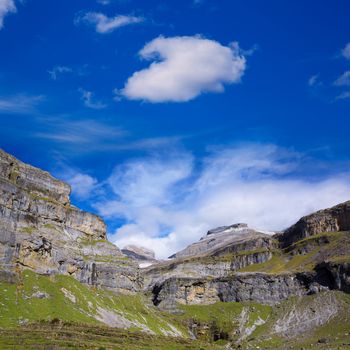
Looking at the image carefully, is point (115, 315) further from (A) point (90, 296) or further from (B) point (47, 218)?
(B) point (47, 218)

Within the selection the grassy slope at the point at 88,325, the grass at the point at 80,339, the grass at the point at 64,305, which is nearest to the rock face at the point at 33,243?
the grass at the point at 64,305

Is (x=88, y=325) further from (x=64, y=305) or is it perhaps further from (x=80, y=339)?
(x=80, y=339)

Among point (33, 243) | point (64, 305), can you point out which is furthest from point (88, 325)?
point (33, 243)

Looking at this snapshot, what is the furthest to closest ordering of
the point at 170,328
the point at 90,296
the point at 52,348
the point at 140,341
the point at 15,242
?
the point at 170,328 < the point at 90,296 < the point at 15,242 < the point at 140,341 < the point at 52,348

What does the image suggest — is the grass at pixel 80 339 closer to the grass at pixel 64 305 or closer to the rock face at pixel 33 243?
the grass at pixel 64 305

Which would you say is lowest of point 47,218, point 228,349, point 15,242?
point 228,349

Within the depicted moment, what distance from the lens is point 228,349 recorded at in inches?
6870

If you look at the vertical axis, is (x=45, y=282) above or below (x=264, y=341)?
above

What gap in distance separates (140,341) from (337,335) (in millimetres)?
71463

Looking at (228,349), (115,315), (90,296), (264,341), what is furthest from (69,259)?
(264,341)

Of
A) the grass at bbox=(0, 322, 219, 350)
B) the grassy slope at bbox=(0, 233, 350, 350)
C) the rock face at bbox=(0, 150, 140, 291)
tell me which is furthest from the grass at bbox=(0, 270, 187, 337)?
the grass at bbox=(0, 322, 219, 350)

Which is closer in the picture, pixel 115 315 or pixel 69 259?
pixel 115 315

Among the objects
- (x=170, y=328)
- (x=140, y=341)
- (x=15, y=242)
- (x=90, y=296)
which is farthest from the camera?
(x=170, y=328)

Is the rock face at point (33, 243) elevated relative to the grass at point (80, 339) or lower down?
elevated
